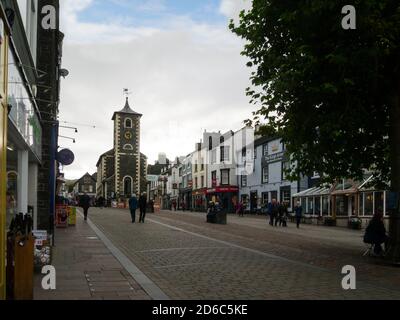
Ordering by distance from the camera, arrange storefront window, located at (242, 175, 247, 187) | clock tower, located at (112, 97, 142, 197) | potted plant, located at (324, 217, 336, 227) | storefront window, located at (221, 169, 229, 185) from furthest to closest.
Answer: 1. clock tower, located at (112, 97, 142, 197)
2. storefront window, located at (221, 169, 229, 185)
3. storefront window, located at (242, 175, 247, 187)
4. potted plant, located at (324, 217, 336, 227)

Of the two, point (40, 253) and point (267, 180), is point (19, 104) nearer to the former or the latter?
point (40, 253)

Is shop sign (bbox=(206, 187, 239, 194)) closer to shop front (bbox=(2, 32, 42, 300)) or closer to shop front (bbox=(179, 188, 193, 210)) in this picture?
shop front (bbox=(179, 188, 193, 210))

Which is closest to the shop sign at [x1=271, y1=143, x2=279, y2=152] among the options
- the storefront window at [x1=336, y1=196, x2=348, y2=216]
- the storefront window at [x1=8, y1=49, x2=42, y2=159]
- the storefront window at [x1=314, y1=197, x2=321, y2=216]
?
the storefront window at [x1=314, y1=197, x2=321, y2=216]

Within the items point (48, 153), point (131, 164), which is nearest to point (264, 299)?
point (48, 153)

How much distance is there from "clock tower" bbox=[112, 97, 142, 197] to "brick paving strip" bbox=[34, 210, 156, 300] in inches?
3032

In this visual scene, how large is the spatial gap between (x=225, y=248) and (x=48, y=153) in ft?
29.2

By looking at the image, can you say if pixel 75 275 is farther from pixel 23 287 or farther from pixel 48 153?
pixel 48 153

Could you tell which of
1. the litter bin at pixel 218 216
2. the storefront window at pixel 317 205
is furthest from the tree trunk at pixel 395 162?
the storefront window at pixel 317 205

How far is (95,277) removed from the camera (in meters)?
9.84

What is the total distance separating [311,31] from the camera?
41.5 ft

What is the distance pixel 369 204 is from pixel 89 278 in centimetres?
2533

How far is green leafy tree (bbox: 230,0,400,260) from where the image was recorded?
39.4 feet

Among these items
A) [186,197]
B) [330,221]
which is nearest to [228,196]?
[186,197]
